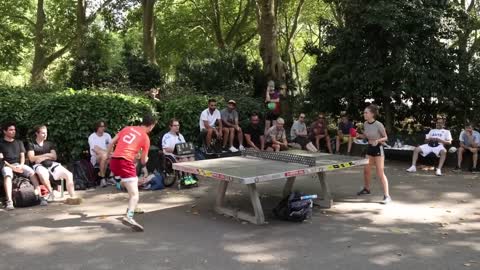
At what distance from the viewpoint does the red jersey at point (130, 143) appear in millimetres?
7465

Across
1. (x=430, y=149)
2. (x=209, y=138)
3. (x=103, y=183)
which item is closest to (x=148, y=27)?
(x=209, y=138)

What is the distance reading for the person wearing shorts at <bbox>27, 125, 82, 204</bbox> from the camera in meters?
9.34

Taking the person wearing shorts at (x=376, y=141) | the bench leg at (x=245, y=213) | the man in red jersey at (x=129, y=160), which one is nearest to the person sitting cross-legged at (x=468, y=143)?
the person wearing shorts at (x=376, y=141)

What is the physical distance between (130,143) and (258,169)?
1.90 m

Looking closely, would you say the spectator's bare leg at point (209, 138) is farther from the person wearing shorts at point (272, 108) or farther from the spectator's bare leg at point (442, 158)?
the spectator's bare leg at point (442, 158)

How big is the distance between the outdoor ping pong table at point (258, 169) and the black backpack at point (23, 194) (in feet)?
8.17

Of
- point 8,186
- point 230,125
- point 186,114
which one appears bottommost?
point 8,186

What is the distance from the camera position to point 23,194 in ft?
29.0

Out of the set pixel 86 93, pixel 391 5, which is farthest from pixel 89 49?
pixel 391 5

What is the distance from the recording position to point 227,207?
8.61 metres

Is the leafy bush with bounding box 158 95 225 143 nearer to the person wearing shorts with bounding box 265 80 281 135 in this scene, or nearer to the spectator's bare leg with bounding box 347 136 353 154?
the person wearing shorts with bounding box 265 80 281 135

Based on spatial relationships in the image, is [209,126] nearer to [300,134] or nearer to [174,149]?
[174,149]

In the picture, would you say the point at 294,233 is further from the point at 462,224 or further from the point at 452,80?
the point at 452,80

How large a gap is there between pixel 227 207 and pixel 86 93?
5.83 m
